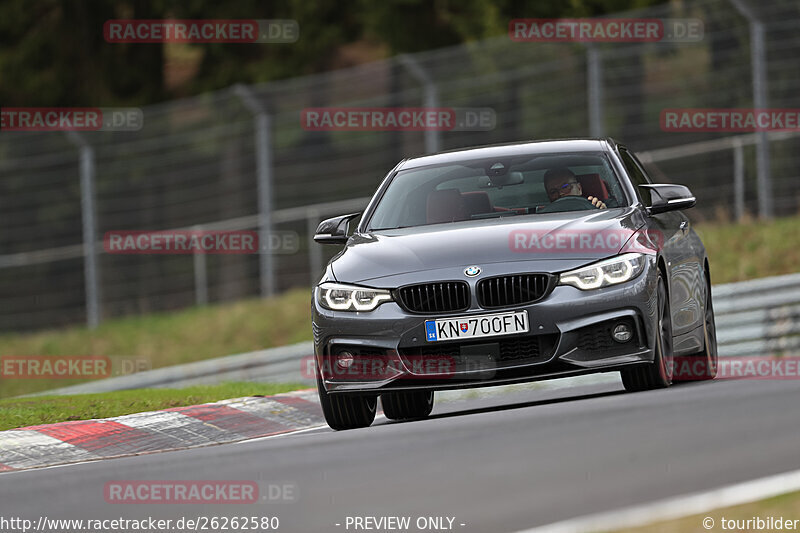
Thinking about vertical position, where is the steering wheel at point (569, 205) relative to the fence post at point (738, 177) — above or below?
above

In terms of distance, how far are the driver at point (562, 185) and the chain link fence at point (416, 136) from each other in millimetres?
8077

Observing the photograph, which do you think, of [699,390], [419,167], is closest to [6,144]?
[419,167]

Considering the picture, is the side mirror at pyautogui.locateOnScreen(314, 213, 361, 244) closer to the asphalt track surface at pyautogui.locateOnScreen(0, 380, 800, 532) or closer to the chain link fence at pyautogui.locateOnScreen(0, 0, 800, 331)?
the asphalt track surface at pyautogui.locateOnScreen(0, 380, 800, 532)

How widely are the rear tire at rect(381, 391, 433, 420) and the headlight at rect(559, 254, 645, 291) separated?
1683 mm

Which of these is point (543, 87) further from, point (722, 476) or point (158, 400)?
point (722, 476)

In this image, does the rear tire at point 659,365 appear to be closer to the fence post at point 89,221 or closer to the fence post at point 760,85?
the fence post at point 760,85

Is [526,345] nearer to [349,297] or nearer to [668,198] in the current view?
[349,297]

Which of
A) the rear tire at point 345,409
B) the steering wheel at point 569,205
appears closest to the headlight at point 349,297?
the rear tire at point 345,409

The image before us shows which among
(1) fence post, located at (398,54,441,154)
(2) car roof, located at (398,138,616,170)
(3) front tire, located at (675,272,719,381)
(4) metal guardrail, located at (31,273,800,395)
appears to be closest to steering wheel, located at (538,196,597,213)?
(2) car roof, located at (398,138,616,170)

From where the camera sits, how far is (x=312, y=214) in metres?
23.1

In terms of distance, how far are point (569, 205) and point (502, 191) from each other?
0.50 meters

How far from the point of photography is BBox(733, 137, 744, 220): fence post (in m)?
20.3

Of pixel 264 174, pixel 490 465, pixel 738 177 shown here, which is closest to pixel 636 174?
pixel 490 465

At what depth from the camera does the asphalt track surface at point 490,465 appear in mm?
6816
